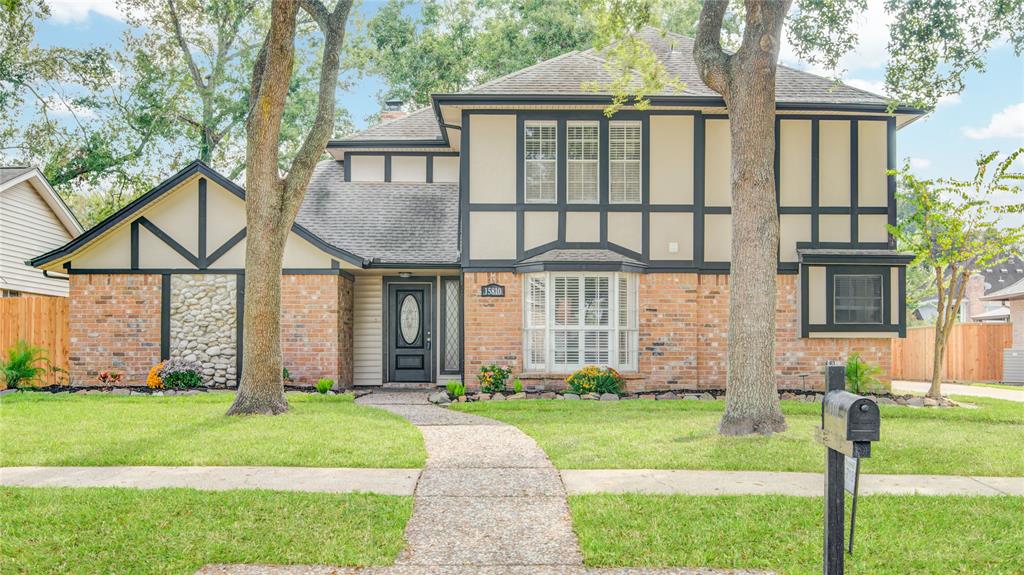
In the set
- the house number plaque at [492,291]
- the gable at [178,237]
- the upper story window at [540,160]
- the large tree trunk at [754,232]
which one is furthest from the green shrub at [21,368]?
the large tree trunk at [754,232]

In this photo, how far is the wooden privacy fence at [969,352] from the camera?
22686mm

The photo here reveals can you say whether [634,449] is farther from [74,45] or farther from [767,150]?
[74,45]

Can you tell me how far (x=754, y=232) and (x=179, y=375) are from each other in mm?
10548

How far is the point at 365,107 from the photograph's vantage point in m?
30.1

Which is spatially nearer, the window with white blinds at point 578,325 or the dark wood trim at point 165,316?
the window with white blinds at point 578,325

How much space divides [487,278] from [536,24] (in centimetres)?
1532

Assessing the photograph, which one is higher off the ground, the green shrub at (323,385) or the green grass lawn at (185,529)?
the green grass lawn at (185,529)

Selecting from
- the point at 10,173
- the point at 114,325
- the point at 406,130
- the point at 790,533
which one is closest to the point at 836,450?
the point at 790,533

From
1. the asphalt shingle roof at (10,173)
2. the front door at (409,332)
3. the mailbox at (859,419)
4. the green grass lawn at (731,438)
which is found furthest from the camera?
the asphalt shingle roof at (10,173)

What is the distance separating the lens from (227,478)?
6.84m

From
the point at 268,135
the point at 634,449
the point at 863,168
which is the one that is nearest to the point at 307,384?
the point at 268,135

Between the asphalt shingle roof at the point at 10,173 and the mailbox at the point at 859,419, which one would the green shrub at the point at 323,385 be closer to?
the mailbox at the point at 859,419

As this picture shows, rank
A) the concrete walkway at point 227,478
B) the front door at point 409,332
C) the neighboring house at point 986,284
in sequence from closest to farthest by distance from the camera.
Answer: the concrete walkway at point 227,478 < the front door at point 409,332 < the neighboring house at point 986,284

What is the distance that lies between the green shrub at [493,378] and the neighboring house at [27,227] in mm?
11787
